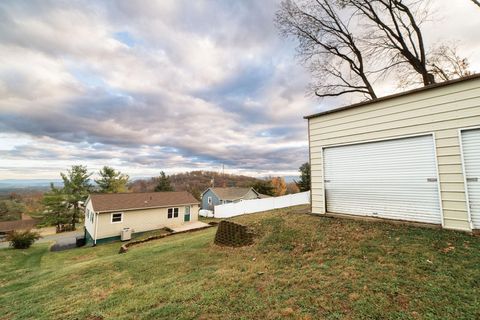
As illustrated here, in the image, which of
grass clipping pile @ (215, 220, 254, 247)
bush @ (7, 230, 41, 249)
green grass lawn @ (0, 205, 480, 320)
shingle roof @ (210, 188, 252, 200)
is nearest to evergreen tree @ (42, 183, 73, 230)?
bush @ (7, 230, 41, 249)

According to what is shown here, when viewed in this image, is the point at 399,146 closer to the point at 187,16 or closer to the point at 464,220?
the point at 464,220

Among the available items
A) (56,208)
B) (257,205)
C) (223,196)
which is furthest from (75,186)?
(257,205)

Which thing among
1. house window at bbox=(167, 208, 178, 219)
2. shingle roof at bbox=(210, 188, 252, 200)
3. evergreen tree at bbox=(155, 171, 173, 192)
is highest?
evergreen tree at bbox=(155, 171, 173, 192)

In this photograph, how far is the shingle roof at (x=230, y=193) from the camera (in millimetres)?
31719

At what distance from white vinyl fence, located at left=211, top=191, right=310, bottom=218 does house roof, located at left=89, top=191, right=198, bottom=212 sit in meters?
3.70

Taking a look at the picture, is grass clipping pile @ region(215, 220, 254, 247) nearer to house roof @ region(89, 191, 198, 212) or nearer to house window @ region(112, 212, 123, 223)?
house roof @ region(89, 191, 198, 212)

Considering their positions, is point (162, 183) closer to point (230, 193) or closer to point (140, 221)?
point (230, 193)

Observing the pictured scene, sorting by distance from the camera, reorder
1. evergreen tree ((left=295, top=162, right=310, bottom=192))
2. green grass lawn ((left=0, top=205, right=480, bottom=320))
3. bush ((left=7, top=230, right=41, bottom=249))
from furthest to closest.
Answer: evergreen tree ((left=295, top=162, right=310, bottom=192)), bush ((left=7, top=230, right=41, bottom=249)), green grass lawn ((left=0, top=205, right=480, bottom=320))

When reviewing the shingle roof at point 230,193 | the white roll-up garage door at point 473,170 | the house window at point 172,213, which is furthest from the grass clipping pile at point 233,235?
the shingle roof at point 230,193

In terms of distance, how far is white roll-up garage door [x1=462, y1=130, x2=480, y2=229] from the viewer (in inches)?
190

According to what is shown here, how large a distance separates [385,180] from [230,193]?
91.9 ft

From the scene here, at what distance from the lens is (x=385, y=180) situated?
624cm

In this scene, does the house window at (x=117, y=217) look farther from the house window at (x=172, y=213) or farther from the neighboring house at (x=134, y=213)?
the house window at (x=172, y=213)

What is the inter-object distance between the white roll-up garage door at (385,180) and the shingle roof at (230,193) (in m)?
25.1
